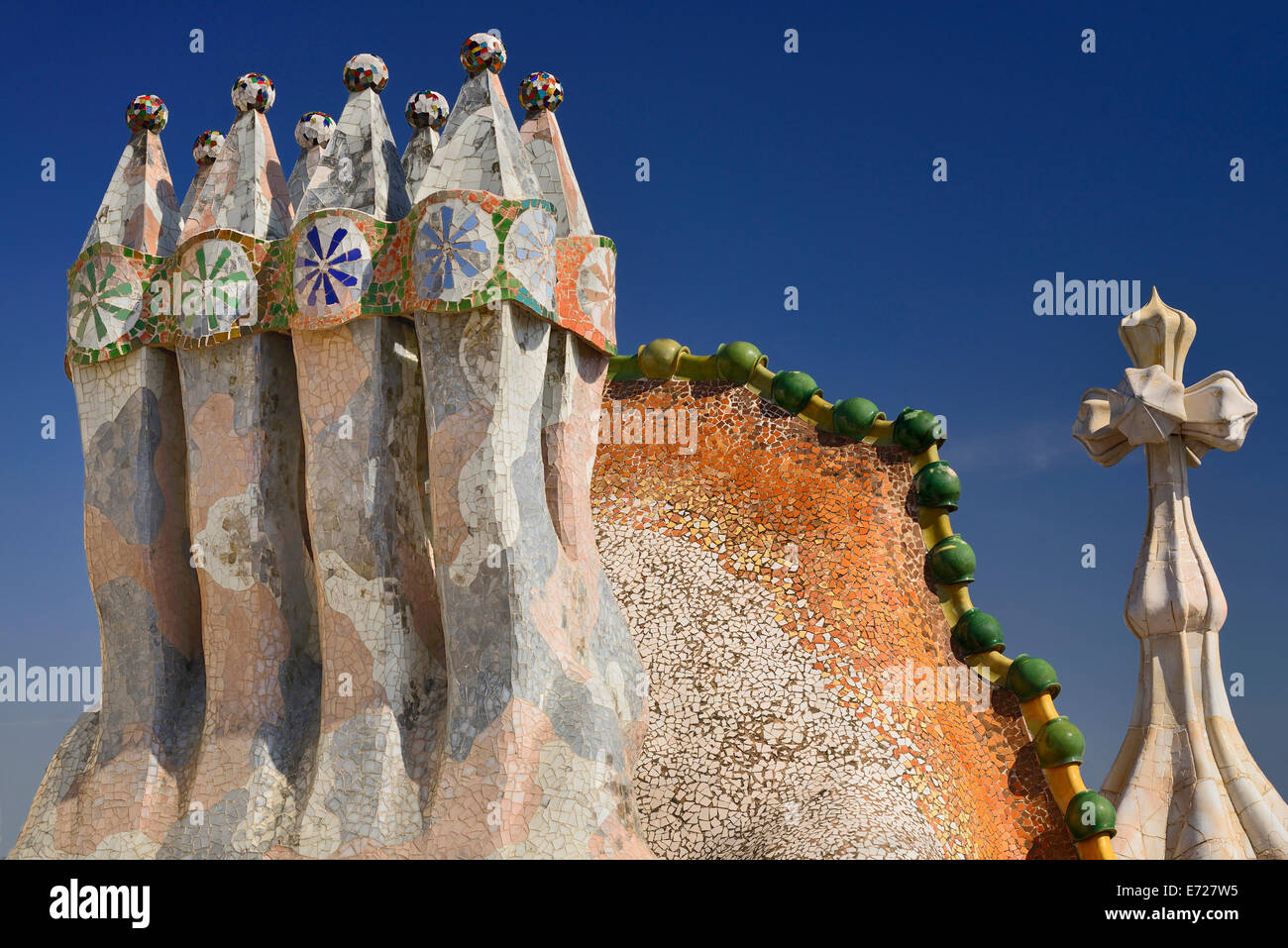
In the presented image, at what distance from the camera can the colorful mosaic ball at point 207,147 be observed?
861cm

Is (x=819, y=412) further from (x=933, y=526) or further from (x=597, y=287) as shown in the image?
(x=597, y=287)

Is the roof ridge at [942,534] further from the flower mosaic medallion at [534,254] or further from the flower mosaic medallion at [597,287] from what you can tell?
the flower mosaic medallion at [534,254]

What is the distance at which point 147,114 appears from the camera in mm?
8367

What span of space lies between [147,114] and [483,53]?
2240 millimetres

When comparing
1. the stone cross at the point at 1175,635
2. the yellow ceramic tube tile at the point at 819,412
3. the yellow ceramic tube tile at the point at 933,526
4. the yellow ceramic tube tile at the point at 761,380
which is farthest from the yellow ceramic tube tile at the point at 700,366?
the stone cross at the point at 1175,635

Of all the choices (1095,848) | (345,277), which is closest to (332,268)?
(345,277)

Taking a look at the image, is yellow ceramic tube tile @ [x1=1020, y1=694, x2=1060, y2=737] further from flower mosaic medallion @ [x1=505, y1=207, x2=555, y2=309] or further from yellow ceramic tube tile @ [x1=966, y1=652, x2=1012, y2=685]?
flower mosaic medallion @ [x1=505, y1=207, x2=555, y2=309]

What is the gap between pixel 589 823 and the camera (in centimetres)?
670

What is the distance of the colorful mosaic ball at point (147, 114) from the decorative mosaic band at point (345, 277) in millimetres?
969
